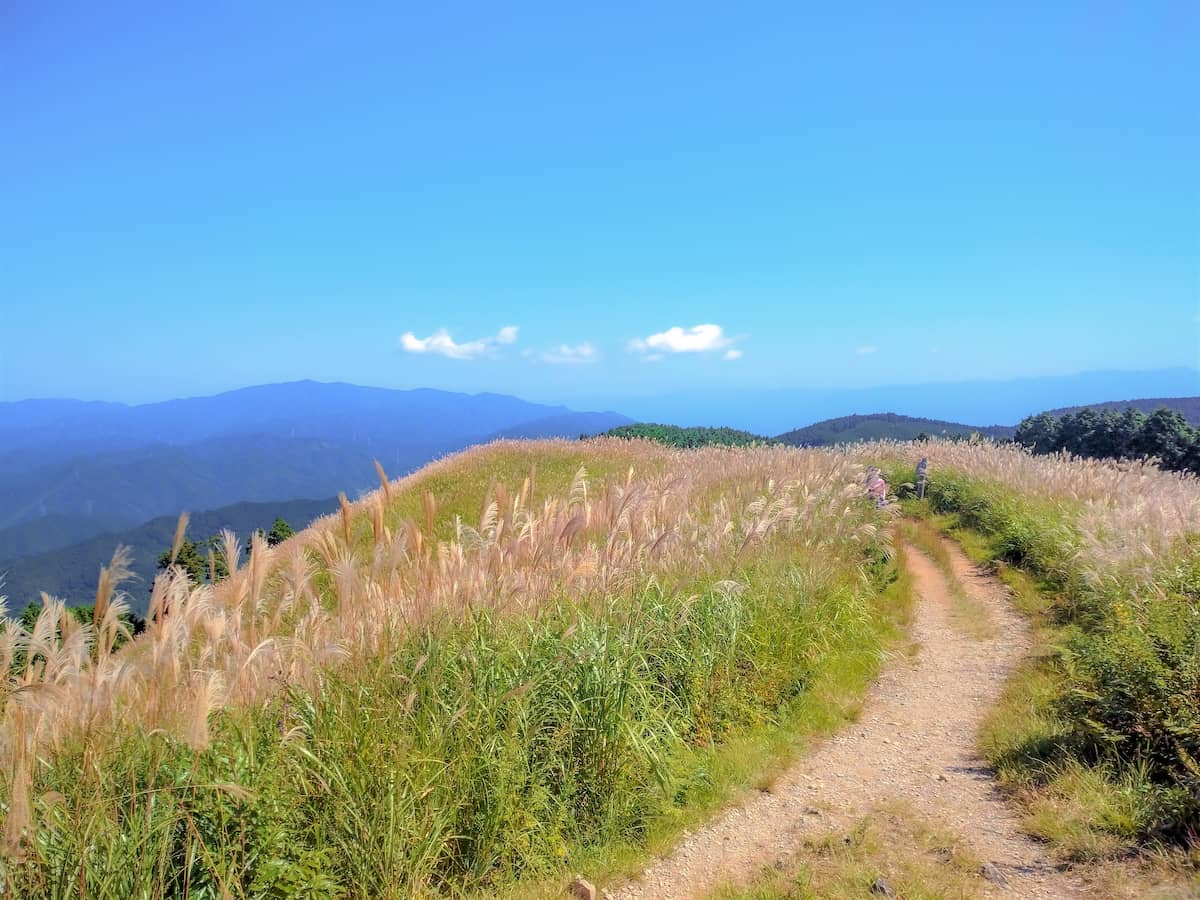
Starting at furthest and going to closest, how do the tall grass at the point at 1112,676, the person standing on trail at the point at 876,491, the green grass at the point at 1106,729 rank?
the person standing on trail at the point at 876,491 < the tall grass at the point at 1112,676 < the green grass at the point at 1106,729

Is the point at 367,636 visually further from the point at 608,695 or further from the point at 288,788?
the point at 608,695

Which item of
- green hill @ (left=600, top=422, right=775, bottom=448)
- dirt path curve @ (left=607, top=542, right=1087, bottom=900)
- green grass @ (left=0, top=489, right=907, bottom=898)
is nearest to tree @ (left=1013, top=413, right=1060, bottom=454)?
green hill @ (left=600, top=422, right=775, bottom=448)

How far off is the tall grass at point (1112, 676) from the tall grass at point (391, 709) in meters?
1.97

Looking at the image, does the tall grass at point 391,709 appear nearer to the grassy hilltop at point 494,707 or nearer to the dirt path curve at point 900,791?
the grassy hilltop at point 494,707

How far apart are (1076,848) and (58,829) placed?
4782 millimetres

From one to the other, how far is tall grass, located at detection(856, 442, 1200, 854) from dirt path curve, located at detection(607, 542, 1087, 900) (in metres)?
0.26

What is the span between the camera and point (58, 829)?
2.50m

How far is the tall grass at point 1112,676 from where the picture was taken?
3.72 m

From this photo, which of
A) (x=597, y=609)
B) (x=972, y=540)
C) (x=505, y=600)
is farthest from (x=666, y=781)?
(x=972, y=540)

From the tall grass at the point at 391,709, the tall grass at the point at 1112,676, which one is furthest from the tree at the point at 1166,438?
the tall grass at the point at 391,709

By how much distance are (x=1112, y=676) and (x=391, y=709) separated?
4.72m

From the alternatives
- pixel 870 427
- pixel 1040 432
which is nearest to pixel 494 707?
pixel 1040 432

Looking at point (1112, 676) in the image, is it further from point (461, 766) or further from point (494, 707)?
point (461, 766)

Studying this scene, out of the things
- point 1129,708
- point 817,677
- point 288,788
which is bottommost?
point 817,677
